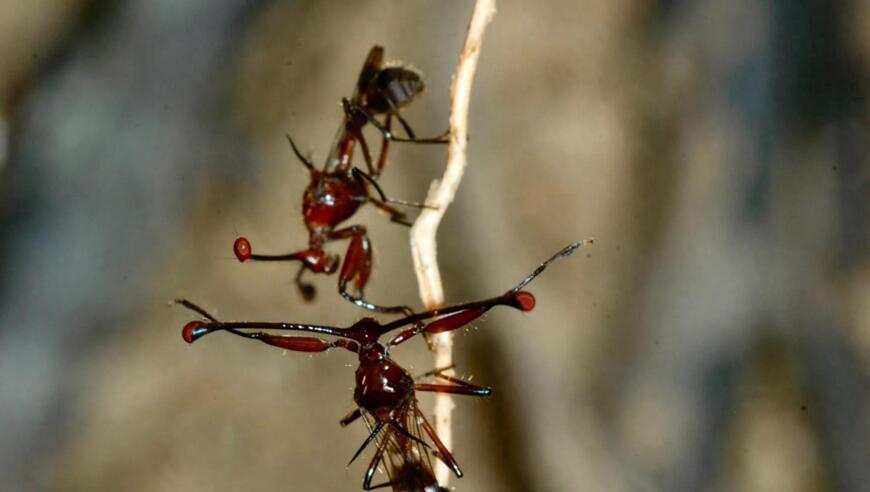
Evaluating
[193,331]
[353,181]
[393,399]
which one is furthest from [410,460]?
[353,181]

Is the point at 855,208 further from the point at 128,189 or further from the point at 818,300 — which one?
the point at 128,189

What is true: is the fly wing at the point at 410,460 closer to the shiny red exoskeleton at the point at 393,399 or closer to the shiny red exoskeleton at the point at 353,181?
the shiny red exoskeleton at the point at 393,399

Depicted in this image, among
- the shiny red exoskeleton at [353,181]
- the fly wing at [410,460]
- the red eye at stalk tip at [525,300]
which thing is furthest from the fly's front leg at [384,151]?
the red eye at stalk tip at [525,300]

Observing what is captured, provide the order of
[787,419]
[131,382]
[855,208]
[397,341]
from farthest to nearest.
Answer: [131,382], [787,419], [855,208], [397,341]

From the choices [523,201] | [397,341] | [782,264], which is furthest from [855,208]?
[397,341]

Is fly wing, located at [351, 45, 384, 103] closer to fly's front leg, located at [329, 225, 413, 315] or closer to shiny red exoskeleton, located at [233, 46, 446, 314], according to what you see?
shiny red exoskeleton, located at [233, 46, 446, 314]

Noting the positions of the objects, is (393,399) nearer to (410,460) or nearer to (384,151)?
(410,460)
